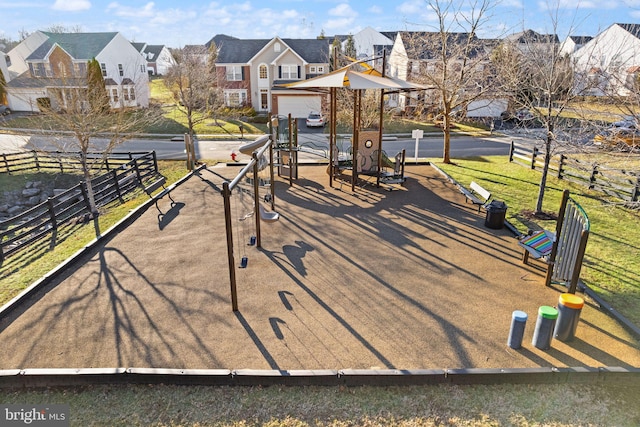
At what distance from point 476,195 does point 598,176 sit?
522cm

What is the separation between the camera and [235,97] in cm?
3994

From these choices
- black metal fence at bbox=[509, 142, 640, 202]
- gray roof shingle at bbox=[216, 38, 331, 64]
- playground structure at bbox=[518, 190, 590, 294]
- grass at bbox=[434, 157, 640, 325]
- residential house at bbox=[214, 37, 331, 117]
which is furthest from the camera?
gray roof shingle at bbox=[216, 38, 331, 64]

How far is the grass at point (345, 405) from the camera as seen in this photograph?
15.6 feet

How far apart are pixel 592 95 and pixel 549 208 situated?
3556 mm

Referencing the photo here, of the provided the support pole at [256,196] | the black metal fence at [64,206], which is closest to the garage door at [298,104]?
the black metal fence at [64,206]

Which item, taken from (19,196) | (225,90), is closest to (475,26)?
(19,196)

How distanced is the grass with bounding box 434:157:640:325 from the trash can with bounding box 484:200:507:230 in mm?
779

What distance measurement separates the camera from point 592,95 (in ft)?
39.2

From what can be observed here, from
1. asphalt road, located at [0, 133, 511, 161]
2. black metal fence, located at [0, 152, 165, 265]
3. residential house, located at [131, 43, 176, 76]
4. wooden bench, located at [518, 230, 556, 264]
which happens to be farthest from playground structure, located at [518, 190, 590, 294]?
residential house, located at [131, 43, 176, 76]

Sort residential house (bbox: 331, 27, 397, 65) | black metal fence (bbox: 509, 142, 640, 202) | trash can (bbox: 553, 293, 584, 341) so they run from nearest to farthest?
trash can (bbox: 553, 293, 584, 341) < black metal fence (bbox: 509, 142, 640, 202) < residential house (bbox: 331, 27, 397, 65)

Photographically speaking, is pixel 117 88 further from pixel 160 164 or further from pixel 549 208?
pixel 549 208

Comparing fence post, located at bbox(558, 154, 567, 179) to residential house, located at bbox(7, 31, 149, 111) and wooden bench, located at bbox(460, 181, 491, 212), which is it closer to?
wooden bench, located at bbox(460, 181, 491, 212)
